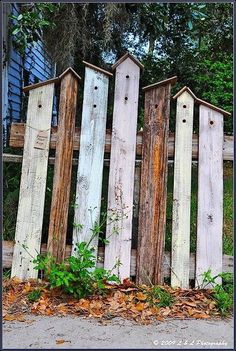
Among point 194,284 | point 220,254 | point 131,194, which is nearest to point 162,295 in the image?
point 194,284

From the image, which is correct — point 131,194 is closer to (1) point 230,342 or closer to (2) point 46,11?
(1) point 230,342

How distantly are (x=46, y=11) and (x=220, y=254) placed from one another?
4031mm

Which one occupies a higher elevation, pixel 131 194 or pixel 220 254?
pixel 131 194

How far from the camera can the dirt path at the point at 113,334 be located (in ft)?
8.14

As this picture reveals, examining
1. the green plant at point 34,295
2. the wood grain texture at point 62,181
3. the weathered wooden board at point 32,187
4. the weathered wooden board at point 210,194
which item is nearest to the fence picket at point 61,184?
the wood grain texture at point 62,181

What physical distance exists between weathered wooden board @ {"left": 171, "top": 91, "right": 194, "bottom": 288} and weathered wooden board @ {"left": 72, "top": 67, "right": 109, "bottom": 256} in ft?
2.11

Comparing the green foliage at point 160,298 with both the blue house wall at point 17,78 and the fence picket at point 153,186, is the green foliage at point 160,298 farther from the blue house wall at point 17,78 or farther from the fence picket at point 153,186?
the blue house wall at point 17,78

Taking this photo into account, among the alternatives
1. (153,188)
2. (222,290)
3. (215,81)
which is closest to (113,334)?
(222,290)

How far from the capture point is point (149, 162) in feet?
11.1

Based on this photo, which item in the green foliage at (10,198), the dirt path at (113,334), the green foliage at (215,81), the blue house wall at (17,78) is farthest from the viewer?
the blue house wall at (17,78)

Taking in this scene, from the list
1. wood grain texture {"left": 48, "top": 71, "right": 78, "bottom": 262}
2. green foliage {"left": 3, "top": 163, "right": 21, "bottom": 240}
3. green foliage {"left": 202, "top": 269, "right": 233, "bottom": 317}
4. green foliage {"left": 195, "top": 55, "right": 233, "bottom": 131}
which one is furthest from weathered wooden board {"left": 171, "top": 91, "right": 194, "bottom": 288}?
green foliage {"left": 195, "top": 55, "right": 233, "bottom": 131}

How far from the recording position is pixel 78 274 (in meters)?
3.06

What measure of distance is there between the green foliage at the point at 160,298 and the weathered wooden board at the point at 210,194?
384mm

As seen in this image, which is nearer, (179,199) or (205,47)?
(179,199)
